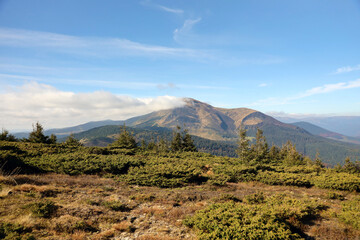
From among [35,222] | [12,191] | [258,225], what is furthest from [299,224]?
[12,191]

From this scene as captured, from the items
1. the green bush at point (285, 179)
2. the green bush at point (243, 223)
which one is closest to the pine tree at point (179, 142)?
the green bush at point (285, 179)

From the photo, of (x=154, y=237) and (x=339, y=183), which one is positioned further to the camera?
(x=339, y=183)

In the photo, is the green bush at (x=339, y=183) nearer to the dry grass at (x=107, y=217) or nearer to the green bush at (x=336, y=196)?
the green bush at (x=336, y=196)

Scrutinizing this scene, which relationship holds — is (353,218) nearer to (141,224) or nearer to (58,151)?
(141,224)

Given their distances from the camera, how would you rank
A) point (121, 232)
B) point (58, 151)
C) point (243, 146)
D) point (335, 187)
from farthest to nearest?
point (243, 146)
point (58, 151)
point (335, 187)
point (121, 232)

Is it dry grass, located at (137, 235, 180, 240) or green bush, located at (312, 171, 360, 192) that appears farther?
green bush, located at (312, 171, 360, 192)

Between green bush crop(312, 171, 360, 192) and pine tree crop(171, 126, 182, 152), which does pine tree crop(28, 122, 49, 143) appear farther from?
green bush crop(312, 171, 360, 192)

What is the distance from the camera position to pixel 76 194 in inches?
481

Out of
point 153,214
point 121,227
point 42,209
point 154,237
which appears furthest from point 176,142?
point 154,237

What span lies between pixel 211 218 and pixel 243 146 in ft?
113

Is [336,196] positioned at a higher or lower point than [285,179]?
higher

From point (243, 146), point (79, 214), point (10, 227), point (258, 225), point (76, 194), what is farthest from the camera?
point (243, 146)

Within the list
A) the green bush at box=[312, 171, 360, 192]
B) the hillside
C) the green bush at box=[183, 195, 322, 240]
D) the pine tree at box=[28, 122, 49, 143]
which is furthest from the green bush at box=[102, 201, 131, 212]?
the pine tree at box=[28, 122, 49, 143]

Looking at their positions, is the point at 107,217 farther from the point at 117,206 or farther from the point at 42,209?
the point at 42,209
